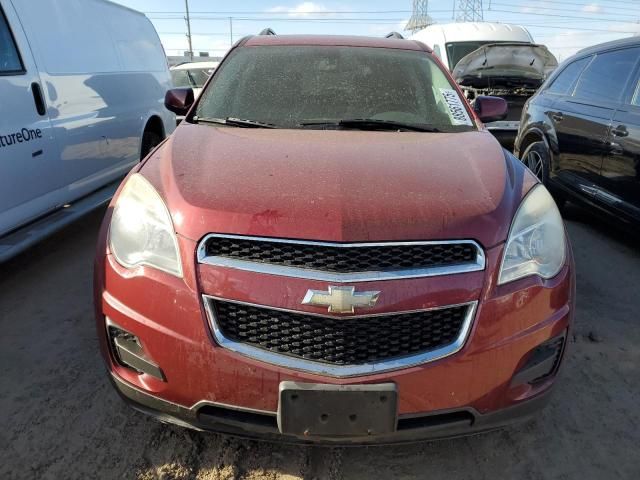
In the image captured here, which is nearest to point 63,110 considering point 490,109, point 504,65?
point 490,109

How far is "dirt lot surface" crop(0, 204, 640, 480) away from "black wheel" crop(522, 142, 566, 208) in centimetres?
235

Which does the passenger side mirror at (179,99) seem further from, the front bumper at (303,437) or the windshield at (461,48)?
the windshield at (461,48)

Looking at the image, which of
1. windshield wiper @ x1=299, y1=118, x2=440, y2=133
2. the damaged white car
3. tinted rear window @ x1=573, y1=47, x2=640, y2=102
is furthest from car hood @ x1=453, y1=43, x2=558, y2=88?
windshield wiper @ x1=299, y1=118, x2=440, y2=133

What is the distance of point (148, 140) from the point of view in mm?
5883

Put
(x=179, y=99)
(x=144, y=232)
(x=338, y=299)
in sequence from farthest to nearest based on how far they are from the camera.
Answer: (x=179, y=99) < (x=144, y=232) < (x=338, y=299)

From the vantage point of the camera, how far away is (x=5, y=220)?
329 cm

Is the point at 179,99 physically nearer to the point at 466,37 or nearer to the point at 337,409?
the point at 337,409

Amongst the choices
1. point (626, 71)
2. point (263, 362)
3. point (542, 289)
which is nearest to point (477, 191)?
point (542, 289)

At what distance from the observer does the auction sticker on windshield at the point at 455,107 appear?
2.95 metres

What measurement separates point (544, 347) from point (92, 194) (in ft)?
12.6

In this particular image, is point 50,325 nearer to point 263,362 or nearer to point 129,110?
point 263,362

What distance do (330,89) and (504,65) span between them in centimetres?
624

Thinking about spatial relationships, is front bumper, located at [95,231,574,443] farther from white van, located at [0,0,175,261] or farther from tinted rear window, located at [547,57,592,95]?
tinted rear window, located at [547,57,592,95]

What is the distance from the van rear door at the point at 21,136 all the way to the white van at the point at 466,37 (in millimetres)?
7500
